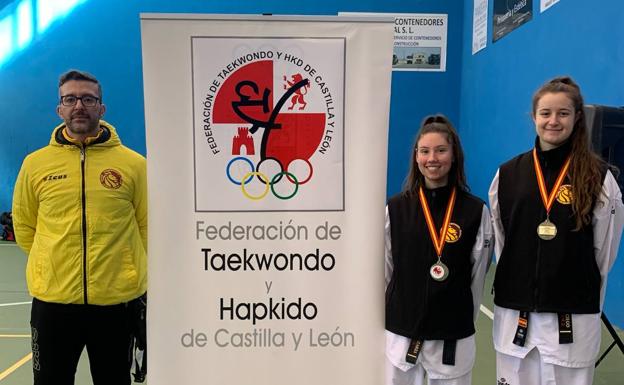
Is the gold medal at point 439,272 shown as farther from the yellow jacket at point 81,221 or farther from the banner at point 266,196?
the yellow jacket at point 81,221

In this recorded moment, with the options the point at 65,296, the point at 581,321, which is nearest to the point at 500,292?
the point at 581,321

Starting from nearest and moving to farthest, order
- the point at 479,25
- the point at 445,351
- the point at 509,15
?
the point at 445,351, the point at 509,15, the point at 479,25

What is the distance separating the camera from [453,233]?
1755 millimetres

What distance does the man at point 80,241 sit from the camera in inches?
73.4

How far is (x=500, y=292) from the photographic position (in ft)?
6.23

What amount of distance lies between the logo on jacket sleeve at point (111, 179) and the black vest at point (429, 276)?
104 centimetres

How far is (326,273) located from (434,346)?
0.54 m

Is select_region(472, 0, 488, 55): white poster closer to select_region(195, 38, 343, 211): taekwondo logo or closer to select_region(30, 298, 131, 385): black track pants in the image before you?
select_region(195, 38, 343, 211): taekwondo logo

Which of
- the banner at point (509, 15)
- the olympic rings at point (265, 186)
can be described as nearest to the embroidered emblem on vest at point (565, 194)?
the olympic rings at point (265, 186)

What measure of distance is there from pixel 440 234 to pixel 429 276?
148 millimetres

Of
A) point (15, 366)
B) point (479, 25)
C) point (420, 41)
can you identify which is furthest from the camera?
point (420, 41)

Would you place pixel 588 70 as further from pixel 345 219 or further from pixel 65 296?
pixel 65 296

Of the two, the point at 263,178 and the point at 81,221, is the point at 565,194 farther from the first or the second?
the point at 81,221

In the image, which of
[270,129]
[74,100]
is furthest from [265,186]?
[74,100]
